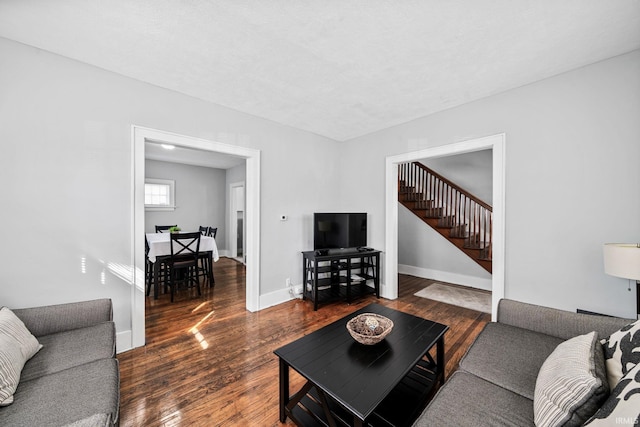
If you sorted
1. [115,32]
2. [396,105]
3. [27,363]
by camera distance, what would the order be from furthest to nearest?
1. [396,105]
2. [115,32]
3. [27,363]

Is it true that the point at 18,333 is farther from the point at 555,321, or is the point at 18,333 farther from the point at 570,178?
the point at 570,178

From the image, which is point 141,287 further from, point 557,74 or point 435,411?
point 557,74

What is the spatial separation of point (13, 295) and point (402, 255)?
5.72 meters

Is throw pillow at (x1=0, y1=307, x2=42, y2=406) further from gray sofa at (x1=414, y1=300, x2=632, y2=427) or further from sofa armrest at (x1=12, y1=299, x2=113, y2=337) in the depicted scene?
gray sofa at (x1=414, y1=300, x2=632, y2=427)

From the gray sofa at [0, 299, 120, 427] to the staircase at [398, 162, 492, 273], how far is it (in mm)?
4595

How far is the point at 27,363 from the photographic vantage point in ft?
4.75

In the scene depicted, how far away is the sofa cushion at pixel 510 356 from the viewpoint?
1.33m

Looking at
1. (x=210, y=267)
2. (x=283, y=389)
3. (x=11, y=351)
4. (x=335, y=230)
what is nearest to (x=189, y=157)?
(x=210, y=267)

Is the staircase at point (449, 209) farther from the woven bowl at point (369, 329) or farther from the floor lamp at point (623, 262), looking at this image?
the woven bowl at point (369, 329)

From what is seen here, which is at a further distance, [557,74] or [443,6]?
[557,74]

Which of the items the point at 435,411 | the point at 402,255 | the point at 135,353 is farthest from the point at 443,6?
the point at 402,255

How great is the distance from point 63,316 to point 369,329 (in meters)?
2.25

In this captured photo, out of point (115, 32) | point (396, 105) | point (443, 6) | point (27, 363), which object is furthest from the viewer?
point (396, 105)

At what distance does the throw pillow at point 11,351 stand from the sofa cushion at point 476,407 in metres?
1.93
